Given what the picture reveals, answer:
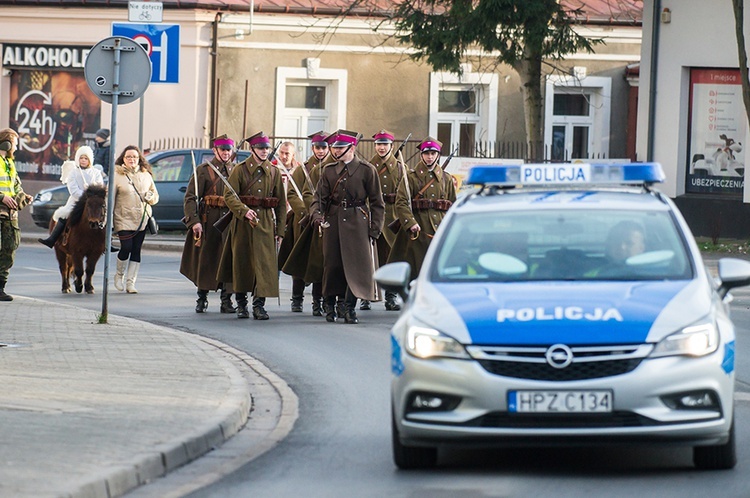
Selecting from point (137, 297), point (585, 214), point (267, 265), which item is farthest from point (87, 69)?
point (585, 214)

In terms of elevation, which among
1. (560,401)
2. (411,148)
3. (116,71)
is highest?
(116,71)

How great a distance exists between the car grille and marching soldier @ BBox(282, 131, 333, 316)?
9295 millimetres

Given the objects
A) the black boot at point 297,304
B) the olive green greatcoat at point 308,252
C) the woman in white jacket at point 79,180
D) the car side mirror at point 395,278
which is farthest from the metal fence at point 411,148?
the car side mirror at point 395,278

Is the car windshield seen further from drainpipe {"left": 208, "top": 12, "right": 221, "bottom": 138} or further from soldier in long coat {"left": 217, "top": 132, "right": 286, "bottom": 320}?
drainpipe {"left": 208, "top": 12, "right": 221, "bottom": 138}

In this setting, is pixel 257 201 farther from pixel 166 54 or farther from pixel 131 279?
pixel 166 54

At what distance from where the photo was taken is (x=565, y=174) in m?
8.94

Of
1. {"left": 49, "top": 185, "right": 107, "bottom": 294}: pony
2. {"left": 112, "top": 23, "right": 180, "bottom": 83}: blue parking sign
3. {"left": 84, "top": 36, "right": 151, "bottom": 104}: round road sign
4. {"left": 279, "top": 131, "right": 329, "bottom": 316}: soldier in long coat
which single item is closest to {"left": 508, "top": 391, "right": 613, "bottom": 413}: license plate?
{"left": 84, "top": 36, "right": 151, "bottom": 104}: round road sign

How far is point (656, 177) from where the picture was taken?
8.65 metres

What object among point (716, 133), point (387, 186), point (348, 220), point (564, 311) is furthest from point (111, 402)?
point (716, 133)

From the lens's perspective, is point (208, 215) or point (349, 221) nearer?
point (349, 221)

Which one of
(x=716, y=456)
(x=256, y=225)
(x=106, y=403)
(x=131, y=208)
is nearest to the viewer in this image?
(x=716, y=456)

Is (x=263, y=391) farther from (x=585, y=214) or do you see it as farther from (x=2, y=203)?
(x=2, y=203)

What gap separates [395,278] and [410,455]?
3.20 feet

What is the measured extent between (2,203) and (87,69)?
2.92 meters
